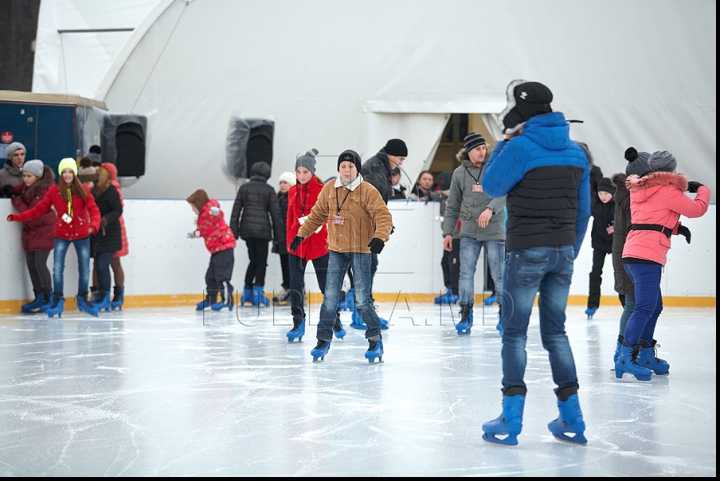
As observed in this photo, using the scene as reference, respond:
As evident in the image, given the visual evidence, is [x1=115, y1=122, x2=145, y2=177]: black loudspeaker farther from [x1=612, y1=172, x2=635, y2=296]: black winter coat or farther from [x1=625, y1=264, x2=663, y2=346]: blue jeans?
[x1=625, y1=264, x2=663, y2=346]: blue jeans

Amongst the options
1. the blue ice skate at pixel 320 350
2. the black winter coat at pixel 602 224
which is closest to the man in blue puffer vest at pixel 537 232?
the blue ice skate at pixel 320 350

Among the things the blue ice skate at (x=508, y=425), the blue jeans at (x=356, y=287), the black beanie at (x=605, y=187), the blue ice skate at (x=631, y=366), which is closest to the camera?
the blue ice skate at (x=508, y=425)

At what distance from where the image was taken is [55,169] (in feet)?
35.3

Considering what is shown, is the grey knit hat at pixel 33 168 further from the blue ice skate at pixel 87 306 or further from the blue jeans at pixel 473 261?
the blue jeans at pixel 473 261

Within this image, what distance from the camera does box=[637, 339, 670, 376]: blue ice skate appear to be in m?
4.91

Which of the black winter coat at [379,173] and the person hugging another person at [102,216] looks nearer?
the black winter coat at [379,173]

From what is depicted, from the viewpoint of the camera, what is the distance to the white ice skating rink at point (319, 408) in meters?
2.98

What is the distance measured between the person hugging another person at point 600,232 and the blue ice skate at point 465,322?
218 centimetres

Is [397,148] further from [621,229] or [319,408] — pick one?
[319,408]

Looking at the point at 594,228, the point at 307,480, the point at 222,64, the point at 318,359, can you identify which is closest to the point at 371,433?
the point at 307,480

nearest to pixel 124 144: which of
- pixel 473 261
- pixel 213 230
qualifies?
pixel 213 230

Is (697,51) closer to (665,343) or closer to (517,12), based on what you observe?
(517,12)

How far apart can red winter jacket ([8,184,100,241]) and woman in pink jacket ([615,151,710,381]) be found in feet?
18.1

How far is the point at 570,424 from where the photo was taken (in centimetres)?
325
